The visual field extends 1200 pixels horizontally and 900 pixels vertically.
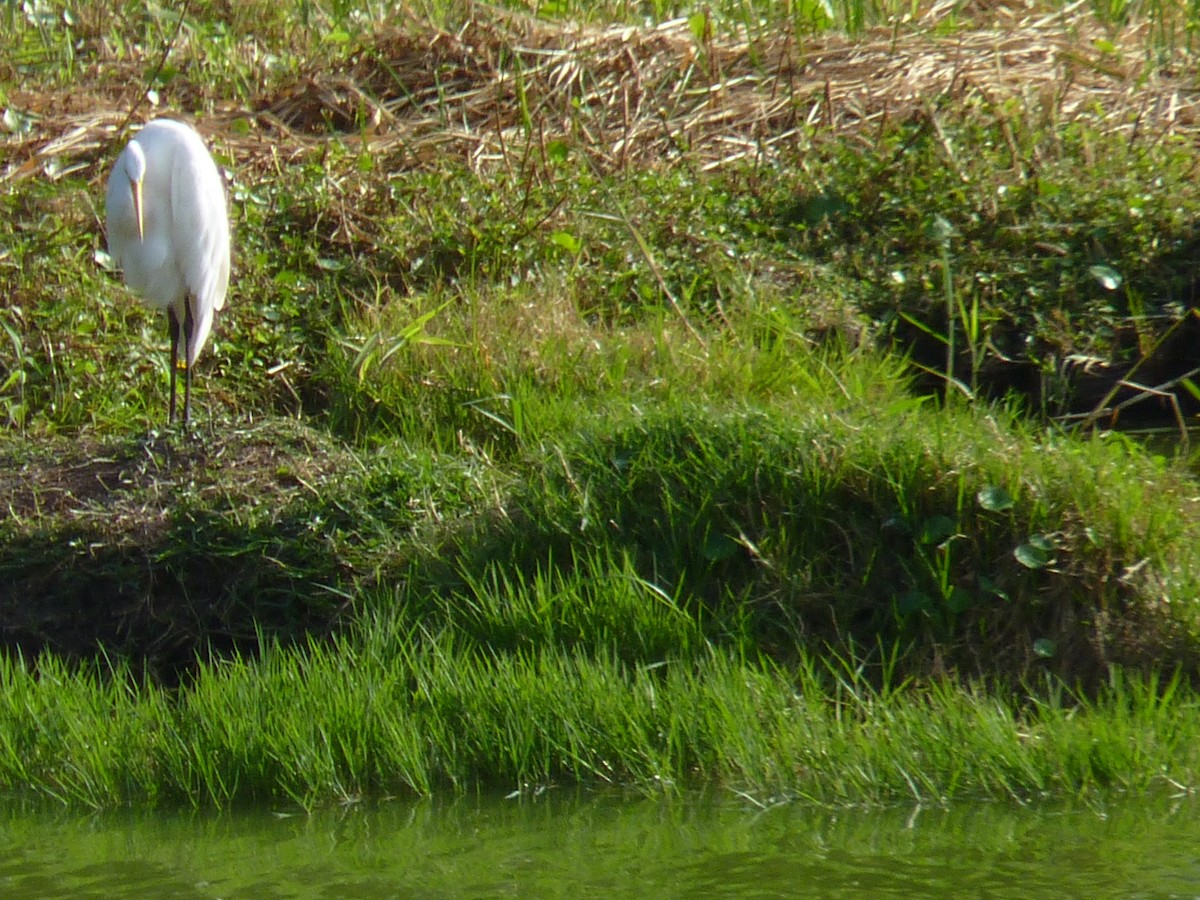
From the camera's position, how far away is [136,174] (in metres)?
6.03

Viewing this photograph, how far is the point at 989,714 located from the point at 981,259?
135 inches

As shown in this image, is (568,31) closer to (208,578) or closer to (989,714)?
(208,578)

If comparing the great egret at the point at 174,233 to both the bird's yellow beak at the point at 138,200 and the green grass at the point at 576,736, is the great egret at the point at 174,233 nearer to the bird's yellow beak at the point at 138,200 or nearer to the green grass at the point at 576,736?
the bird's yellow beak at the point at 138,200

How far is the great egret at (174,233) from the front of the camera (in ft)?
20.3

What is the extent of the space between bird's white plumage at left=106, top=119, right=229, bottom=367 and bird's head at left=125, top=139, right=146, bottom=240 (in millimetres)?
26

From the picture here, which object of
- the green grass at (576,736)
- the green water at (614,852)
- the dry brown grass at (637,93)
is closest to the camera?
the green water at (614,852)

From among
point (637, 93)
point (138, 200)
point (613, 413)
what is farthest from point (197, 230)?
point (637, 93)

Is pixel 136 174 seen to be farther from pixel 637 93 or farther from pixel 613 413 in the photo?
pixel 637 93

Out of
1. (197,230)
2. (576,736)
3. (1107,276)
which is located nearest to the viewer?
(576,736)

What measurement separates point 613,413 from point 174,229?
207 centimetres

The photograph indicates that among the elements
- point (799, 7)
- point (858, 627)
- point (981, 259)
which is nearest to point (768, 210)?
point (981, 259)

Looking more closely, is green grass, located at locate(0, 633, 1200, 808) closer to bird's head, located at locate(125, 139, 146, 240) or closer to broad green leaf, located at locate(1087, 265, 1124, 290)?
bird's head, located at locate(125, 139, 146, 240)

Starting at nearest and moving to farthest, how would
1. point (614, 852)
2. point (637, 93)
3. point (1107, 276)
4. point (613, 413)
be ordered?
point (614, 852)
point (613, 413)
point (1107, 276)
point (637, 93)

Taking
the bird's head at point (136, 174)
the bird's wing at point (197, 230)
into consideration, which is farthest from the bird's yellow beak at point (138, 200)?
the bird's wing at point (197, 230)
